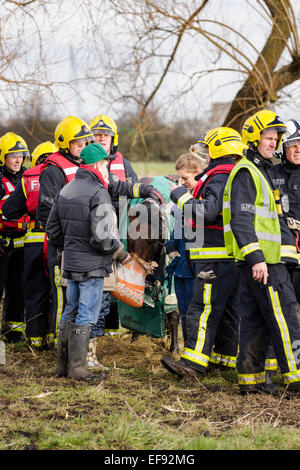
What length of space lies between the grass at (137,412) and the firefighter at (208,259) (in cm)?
24

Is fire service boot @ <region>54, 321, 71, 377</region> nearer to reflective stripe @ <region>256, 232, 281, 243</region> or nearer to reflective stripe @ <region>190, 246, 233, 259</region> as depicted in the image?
reflective stripe @ <region>190, 246, 233, 259</region>

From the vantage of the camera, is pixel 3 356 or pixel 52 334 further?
pixel 52 334

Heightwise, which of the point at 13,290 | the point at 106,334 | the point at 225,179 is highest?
the point at 225,179

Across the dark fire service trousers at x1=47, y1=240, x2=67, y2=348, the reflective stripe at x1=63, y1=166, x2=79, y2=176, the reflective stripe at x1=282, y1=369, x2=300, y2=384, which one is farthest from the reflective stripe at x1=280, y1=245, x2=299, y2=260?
the reflective stripe at x1=63, y1=166, x2=79, y2=176

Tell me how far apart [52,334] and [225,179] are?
2.47 m

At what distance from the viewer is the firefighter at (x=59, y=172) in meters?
6.08

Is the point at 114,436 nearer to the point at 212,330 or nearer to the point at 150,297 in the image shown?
the point at 212,330

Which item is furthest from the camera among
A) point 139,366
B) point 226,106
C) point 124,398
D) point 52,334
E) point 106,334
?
point 226,106

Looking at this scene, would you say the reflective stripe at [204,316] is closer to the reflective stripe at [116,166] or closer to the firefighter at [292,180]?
the firefighter at [292,180]

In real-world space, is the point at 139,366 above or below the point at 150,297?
below

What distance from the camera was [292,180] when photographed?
496 centimetres

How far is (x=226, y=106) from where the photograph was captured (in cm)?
896

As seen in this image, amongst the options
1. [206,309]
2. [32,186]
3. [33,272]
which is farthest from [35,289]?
[206,309]

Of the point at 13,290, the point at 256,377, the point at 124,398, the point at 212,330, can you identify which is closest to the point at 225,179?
the point at 212,330
